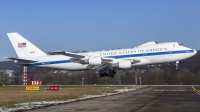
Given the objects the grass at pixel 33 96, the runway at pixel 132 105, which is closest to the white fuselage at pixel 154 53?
the grass at pixel 33 96

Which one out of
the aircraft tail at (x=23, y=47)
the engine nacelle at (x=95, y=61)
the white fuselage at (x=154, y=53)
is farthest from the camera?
the aircraft tail at (x=23, y=47)

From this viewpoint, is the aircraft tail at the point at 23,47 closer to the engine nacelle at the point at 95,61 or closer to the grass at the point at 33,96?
the grass at the point at 33,96

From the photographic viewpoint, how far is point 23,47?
61.4m

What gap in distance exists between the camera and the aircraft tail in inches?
2394

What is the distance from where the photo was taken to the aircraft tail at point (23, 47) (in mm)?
60812

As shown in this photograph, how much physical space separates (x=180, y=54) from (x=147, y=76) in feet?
280

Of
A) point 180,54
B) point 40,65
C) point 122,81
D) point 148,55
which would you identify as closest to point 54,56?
point 40,65

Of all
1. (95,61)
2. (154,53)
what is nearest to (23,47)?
(95,61)

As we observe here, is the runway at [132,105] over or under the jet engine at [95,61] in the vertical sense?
under

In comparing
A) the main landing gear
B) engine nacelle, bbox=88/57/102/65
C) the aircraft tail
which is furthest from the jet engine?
the aircraft tail

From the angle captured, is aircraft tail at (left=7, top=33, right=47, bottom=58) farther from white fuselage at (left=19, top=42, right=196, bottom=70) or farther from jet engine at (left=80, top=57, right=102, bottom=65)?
white fuselage at (left=19, top=42, right=196, bottom=70)

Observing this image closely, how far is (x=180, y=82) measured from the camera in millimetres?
124625

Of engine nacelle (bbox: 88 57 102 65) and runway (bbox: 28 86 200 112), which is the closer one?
runway (bbox: 28 86 200 112)

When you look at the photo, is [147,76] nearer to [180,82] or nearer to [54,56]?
[180,82]
